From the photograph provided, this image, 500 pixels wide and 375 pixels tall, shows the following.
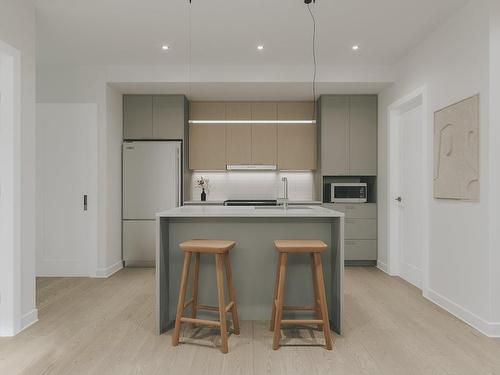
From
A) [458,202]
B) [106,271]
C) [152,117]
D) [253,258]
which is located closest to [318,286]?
[253,258]

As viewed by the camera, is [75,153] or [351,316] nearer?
[351,316]

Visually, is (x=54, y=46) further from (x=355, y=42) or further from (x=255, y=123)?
(x=355, y=42)

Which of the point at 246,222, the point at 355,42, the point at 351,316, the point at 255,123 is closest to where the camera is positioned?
the point at 246,222

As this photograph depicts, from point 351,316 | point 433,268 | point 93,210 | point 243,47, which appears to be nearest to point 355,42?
point 243,47

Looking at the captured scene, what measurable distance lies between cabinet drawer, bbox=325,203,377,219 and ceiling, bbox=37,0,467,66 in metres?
1.98

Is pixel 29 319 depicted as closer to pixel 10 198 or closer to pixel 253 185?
pixel 10 198

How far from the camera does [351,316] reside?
131 inches

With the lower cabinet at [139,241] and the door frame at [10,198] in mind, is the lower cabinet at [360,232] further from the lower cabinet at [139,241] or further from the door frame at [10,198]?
the door frame at [10,198]

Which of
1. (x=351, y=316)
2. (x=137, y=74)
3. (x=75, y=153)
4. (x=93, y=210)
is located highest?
(x=137, y=74)

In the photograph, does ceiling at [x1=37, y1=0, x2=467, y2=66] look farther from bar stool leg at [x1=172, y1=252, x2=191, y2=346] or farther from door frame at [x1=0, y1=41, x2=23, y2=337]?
bar stool leg at [x1=172, y1=252, x2=191, y2=346]

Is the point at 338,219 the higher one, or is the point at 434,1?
Answer: the point at 434,1

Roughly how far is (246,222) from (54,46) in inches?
123

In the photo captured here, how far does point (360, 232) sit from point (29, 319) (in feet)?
13.9

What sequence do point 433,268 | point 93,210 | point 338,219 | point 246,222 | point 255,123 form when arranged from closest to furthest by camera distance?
point 338,219 < point 246,222 < point 433,268 < point 93,210 < point 255,123
